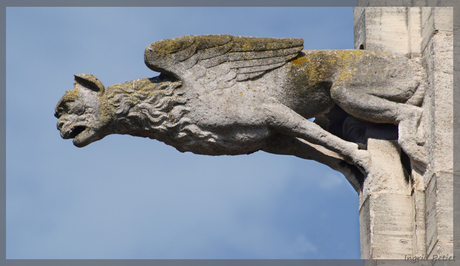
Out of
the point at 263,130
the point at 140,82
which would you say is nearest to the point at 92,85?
the point at 140,82

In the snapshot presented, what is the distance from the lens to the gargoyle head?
823 cm

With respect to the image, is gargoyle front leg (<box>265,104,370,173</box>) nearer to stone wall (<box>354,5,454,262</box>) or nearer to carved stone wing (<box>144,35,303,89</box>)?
stone wall (<box>354,5,454,262</box>)

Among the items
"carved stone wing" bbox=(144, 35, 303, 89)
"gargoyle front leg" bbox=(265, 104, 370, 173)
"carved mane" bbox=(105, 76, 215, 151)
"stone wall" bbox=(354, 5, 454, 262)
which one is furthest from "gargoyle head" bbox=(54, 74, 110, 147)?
"stone wall" bbox=(354, 5, 454, 262)

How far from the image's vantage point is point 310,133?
A: 833cm

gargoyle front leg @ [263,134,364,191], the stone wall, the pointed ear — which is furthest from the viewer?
gargoyle front leg @ [263,134,364,191]

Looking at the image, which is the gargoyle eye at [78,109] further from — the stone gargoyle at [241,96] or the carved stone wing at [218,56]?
the carved stone wing at [218,56]

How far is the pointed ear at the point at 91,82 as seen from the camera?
8.29 m

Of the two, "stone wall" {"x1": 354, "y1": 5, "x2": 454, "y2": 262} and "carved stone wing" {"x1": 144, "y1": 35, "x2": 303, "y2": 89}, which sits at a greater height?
"carved stone wing" {"x1": 144, "y1": 35, "x2": 303, "y2": 89}

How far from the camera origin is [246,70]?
27.4 feet

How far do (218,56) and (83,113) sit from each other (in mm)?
1209

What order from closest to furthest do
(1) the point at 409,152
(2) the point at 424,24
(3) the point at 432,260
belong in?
1. (3) the point at 432,260
2. (1) the point at 409,152
3. (2) the point at 424,24

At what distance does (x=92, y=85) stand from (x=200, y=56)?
0.92 meters

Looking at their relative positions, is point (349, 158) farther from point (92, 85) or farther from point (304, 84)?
point (92, 85)

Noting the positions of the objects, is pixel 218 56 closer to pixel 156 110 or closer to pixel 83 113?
pixel 156 110
